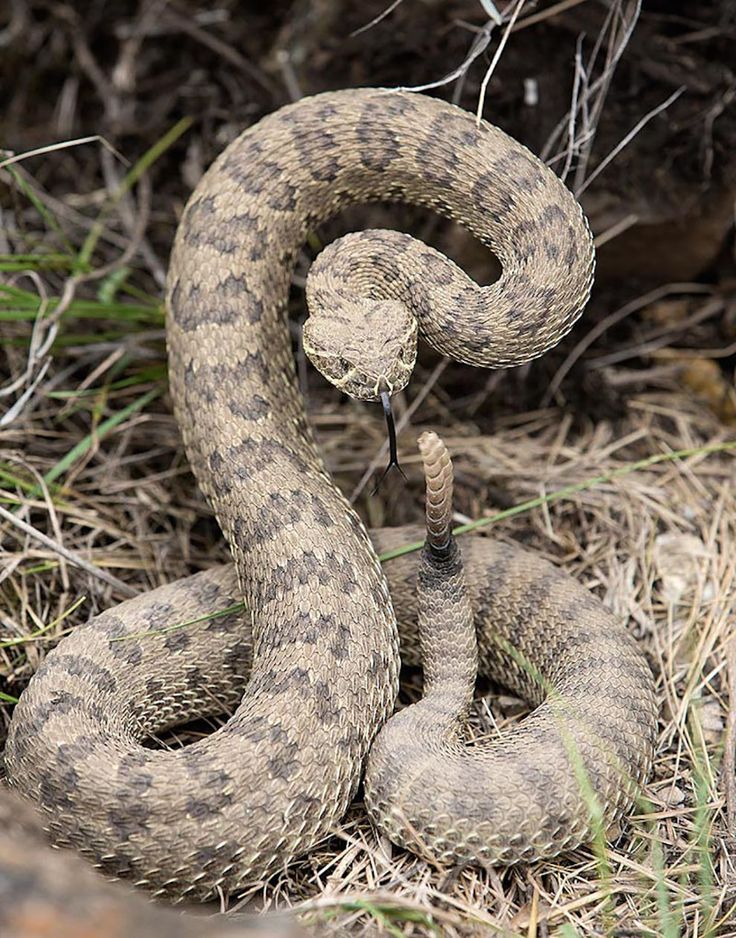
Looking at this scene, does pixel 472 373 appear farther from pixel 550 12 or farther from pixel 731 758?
pixel 731 758

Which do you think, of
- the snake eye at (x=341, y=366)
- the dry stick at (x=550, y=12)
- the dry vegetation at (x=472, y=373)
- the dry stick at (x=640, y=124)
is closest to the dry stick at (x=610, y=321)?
the dry vegetation at (x=472, y=373)

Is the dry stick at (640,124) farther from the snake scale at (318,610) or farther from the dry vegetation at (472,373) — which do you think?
the snake scale at (318,610)

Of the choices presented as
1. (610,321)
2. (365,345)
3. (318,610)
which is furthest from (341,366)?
(610,321)

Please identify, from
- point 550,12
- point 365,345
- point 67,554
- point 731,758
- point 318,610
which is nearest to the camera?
point 731,758

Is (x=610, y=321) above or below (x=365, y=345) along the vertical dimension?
below

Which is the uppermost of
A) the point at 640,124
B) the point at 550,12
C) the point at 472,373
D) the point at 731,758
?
the point at 550,12

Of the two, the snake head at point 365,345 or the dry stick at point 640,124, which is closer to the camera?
the snake head at point 365,345

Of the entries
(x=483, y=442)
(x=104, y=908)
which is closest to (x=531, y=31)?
(x=483, y=442)

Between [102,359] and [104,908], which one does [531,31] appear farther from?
[104,908]

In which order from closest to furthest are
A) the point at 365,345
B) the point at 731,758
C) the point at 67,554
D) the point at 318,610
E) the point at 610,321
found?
the point at 731,758 → the point at 318,610 → the point at 365,345 → the point at 67,554 → the point at 610,321
